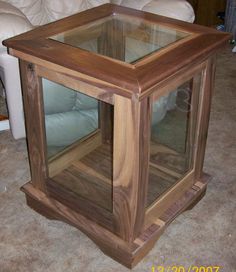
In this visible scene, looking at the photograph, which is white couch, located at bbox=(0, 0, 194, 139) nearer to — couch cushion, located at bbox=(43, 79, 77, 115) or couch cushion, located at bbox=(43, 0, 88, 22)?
couch cushion, located at bbox=(43, 0, 88, 22)

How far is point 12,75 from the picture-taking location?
1.68 m

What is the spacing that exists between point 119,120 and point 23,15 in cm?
90

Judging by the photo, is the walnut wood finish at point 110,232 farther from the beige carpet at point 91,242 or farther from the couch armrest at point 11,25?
the couch armrest at point 11,25

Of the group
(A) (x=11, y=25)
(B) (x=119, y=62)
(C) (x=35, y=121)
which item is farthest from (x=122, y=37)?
(A) (x=11, y=25)

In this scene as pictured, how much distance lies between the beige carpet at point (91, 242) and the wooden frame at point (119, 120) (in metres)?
0.05

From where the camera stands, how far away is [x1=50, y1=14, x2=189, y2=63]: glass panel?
118cm

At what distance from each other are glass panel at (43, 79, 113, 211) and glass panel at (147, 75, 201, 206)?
14cm

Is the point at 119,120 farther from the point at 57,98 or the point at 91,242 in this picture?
the point at 91,242

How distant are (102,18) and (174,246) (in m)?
0.73

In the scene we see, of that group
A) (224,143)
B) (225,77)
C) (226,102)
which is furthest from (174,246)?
(225,77)

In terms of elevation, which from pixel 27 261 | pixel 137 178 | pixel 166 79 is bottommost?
pixel 27 261

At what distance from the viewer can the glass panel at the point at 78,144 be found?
4.30 ft

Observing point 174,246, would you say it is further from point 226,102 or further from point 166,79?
point 226,102

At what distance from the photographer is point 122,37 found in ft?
4.24
